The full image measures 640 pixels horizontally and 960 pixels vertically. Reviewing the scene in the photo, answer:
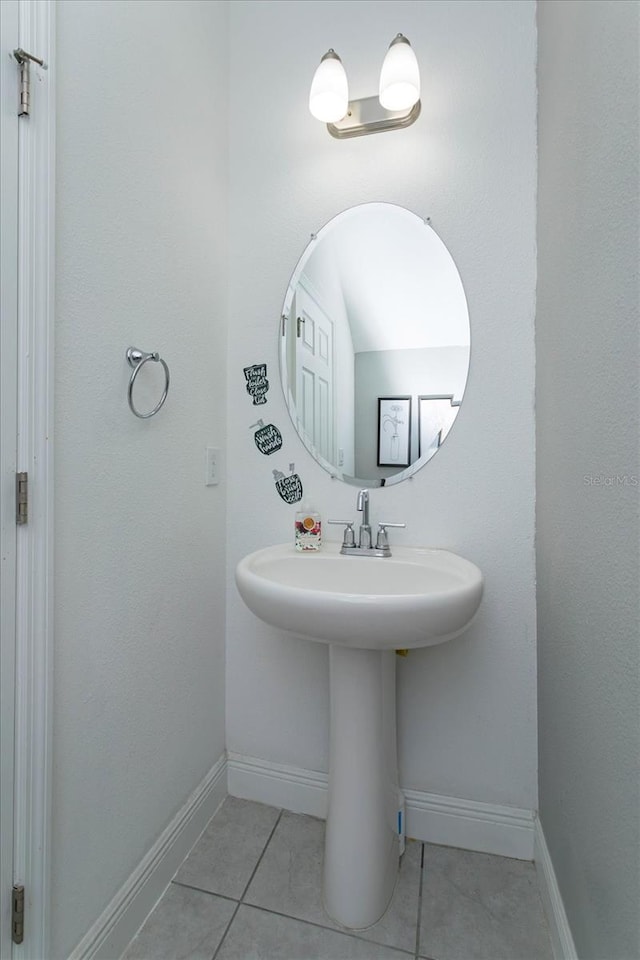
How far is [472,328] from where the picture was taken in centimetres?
135

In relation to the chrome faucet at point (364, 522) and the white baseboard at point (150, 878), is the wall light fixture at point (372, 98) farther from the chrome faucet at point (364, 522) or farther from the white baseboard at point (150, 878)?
the white baseboard at point (150, 878)

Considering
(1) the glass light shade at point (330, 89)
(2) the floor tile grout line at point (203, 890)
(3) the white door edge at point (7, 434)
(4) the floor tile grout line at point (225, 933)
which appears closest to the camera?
(3) the white door edge at point (7, 434)

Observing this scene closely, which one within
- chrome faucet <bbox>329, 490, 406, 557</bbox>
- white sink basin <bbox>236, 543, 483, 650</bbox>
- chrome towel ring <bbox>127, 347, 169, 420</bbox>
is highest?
chrome towel ring <bbox>127, 347, 169, 420</bbox>

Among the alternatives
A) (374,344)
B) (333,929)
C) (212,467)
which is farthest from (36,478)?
(333,929)

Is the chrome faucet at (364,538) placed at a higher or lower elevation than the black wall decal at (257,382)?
lower

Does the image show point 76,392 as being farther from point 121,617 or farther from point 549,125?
point 549,125

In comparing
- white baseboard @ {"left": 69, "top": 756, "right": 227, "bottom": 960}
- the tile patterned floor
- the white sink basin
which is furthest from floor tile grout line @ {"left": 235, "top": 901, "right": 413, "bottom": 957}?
the white sink basin

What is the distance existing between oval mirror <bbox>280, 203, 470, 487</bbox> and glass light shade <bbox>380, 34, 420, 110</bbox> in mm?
255

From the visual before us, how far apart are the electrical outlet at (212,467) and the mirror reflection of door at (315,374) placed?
0.28 m

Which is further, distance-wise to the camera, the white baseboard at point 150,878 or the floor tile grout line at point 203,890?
the floor tile grout line at point 203,890

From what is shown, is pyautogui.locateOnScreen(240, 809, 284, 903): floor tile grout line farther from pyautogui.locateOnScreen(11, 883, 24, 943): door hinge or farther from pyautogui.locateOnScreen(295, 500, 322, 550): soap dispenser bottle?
pyautogui.locateOnScreen(295, 500, 322, 550): soap dispenser bottle

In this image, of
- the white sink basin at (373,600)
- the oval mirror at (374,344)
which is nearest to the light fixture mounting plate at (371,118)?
the oval mirror at (374,344)

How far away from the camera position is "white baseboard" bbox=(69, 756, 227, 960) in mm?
987

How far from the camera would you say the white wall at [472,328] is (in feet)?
4.31
